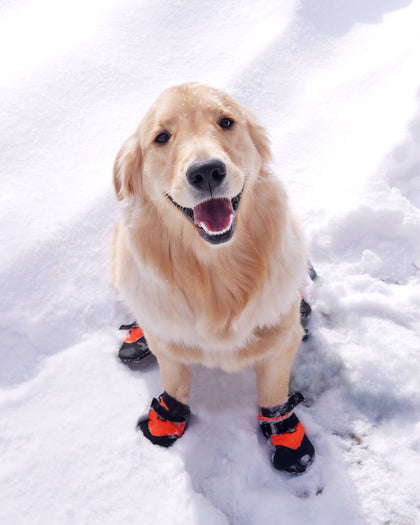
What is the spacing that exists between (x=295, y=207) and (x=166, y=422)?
1819mm

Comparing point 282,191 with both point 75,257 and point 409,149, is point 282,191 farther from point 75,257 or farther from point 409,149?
point 409,149

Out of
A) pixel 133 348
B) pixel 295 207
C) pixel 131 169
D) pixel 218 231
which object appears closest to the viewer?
pixel 218 231

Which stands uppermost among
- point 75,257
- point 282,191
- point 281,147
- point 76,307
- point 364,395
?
point 282,191

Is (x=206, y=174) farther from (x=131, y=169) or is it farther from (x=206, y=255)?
(x=131, y=169)

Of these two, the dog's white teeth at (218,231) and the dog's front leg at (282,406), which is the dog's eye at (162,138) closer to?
the dog's white teeth at (218,231)

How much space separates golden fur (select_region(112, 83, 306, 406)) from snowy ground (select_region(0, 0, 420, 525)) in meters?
0.58

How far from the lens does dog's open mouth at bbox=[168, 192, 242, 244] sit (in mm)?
1503

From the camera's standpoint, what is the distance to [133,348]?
2.35 m

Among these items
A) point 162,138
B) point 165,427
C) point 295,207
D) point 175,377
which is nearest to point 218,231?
point 162,138

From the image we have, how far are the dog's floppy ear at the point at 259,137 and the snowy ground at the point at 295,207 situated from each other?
1029 mm

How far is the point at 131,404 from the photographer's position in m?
2.21

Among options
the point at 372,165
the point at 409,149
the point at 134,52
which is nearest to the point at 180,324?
the point at 372,165

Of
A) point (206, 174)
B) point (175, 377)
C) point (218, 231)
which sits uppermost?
point (206, 174)

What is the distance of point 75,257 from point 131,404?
114 centimetres
